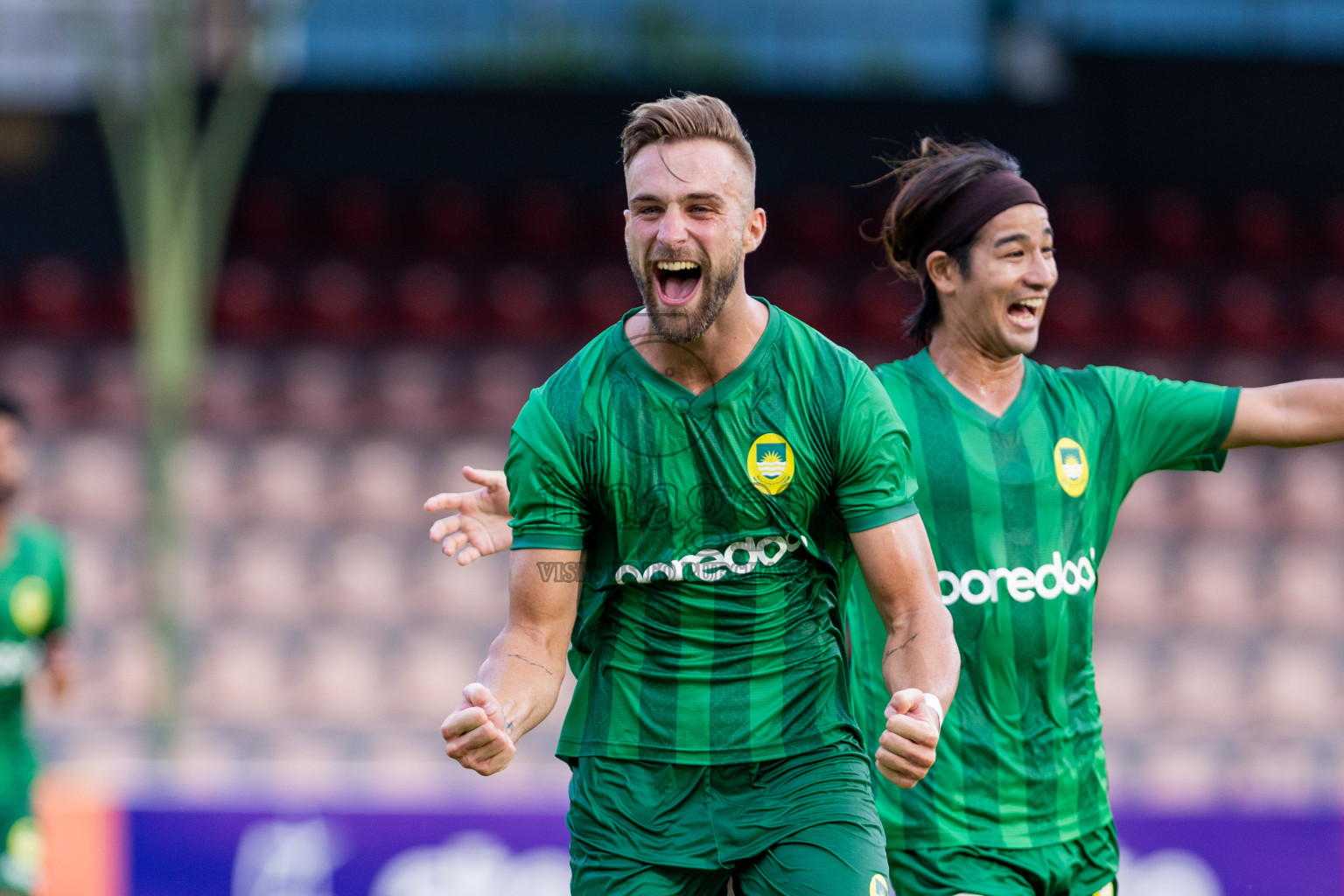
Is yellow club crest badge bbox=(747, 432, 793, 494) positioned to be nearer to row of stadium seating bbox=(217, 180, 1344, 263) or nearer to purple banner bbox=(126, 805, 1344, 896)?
purple banner bbox=(126, 805, 1344, 896)

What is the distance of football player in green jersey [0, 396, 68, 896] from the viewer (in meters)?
5.96

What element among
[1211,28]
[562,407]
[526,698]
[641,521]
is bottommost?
[526,698]

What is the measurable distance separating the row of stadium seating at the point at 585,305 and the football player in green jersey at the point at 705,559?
312 inches

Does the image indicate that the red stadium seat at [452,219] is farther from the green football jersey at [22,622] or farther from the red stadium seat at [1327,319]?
the red stadium seat at [1327,319]

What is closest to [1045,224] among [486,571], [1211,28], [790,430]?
[790,430]

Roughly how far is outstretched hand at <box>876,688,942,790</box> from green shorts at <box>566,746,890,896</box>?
25 cm

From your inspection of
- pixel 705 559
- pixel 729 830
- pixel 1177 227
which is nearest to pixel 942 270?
pixel 705 559

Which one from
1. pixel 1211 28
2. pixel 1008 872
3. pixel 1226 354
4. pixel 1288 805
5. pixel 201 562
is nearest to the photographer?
pixel 1008 872

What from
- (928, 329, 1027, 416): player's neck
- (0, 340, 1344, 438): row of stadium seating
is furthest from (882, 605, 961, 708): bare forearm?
(0, 340, 1344, 438): row of stadium seating

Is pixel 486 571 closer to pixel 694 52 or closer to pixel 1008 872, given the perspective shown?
pixel 694 52

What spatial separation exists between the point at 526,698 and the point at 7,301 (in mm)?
9257

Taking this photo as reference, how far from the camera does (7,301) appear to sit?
10.8 metres

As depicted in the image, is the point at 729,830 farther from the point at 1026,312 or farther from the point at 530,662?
the point at 1026,312

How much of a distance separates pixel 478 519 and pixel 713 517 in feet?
1.87
